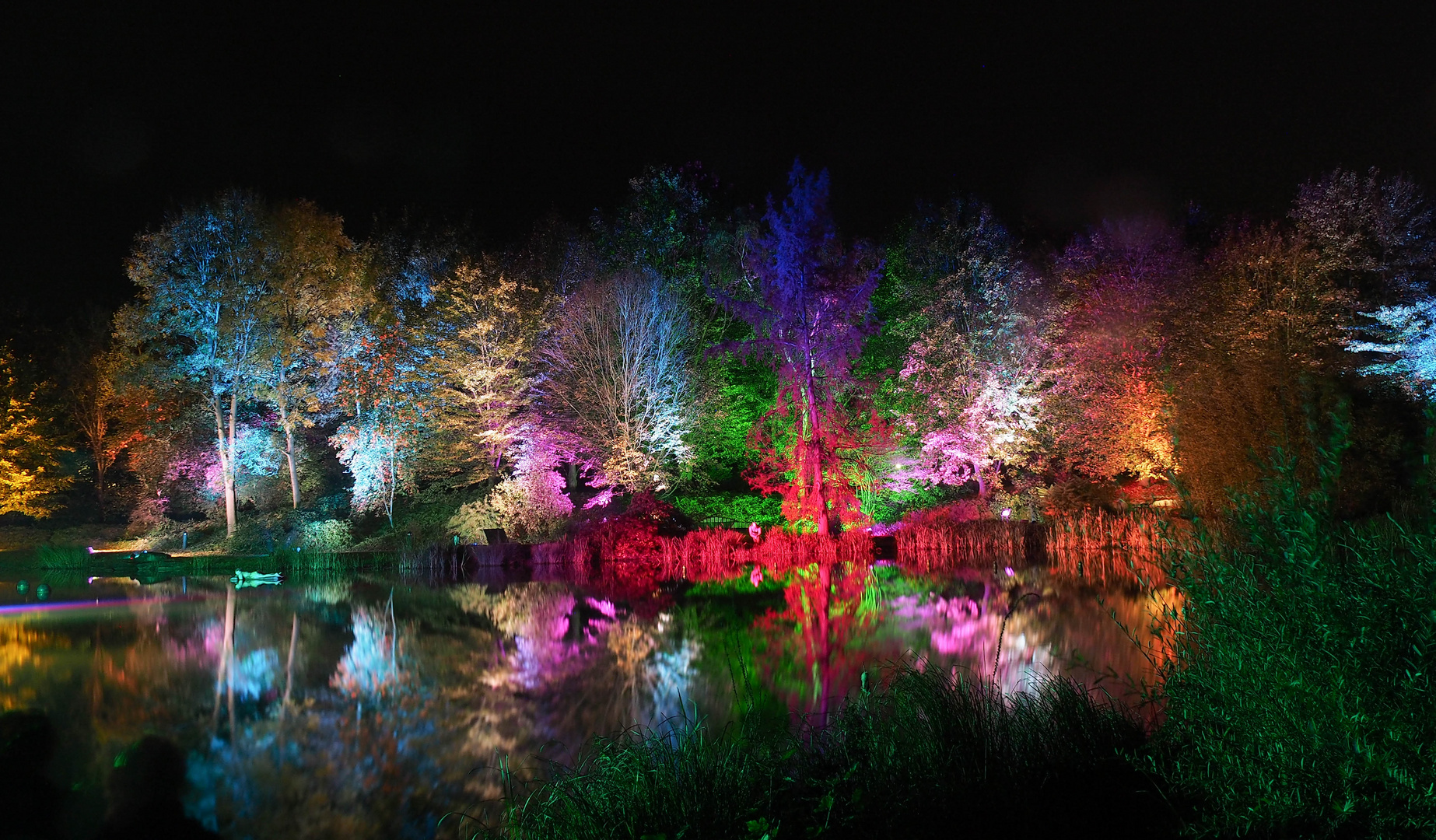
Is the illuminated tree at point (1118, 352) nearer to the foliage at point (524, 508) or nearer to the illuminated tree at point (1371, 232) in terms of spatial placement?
the illuminated tree at point (1371, 232)

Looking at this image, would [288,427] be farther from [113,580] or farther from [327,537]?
[113,580]

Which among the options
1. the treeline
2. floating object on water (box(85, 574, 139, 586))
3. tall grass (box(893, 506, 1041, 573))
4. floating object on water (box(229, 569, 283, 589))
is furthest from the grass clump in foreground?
floating object on water (box(85, 574, 139, 586))

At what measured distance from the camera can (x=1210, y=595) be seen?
18.8 feet

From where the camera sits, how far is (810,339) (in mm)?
27203

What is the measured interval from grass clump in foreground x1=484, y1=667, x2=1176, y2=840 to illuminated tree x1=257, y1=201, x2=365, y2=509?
30.6 m

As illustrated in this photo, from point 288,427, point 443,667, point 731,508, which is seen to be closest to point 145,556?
point 288,427

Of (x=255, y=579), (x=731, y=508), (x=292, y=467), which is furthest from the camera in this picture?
(x=292, y=467)

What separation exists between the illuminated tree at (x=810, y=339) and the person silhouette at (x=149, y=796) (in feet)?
64.3

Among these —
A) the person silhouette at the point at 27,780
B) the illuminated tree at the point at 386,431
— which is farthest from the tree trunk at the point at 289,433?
the person silhouette at the point at 27,780

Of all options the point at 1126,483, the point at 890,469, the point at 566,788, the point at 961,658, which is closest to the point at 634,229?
the point at 890,469

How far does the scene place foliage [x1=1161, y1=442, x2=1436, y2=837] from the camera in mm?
4352

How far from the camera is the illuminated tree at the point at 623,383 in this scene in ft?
91.7

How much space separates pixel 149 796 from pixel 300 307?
29.6 m

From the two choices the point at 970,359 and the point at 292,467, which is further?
the point at 292,467
